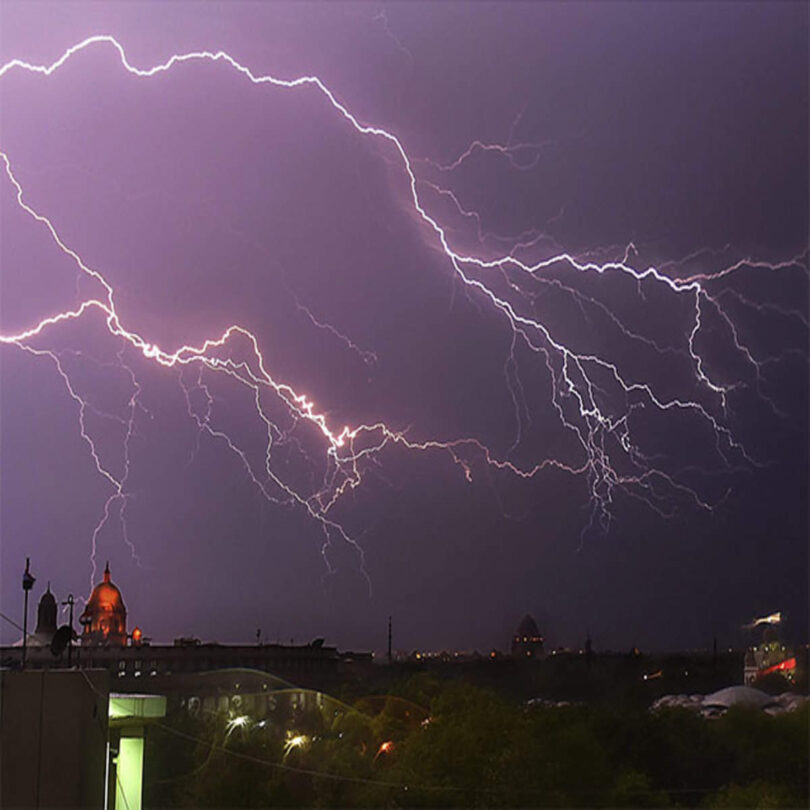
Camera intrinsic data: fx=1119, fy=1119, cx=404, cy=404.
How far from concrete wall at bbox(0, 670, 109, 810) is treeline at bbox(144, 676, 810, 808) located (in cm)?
946

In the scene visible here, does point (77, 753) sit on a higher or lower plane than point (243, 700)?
higher

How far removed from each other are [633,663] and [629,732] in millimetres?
19696

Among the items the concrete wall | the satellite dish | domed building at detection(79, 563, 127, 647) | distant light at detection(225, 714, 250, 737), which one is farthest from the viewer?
domed building at detection(79, 563, 127, 647)

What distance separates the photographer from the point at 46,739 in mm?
6559

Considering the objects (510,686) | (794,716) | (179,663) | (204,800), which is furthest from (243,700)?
(794,716)

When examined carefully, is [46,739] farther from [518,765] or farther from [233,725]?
[233,725]

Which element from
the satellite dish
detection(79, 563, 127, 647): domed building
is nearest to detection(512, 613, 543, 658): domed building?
detection(79, 563, 127, 647): domed building

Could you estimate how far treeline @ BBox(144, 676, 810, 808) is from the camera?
55.3ft

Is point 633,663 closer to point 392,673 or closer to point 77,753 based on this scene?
point 392,673

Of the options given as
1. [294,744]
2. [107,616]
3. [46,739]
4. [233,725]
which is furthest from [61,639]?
[107,616]

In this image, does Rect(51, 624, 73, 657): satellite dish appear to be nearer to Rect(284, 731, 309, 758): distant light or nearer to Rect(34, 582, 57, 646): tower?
Rect(284, 731, 309, 758): distant light

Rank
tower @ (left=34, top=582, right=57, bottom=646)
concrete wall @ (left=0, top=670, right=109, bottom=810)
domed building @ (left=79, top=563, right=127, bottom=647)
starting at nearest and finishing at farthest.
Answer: concrete wall @ (left=0, top=670, right=109, bottom=810), tower @ (left=34, top=582, right=57, bottom=646), domed building @ (left=79, top=563, right=127, bottom=647)

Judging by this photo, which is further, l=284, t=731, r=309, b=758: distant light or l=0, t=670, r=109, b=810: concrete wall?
l=284, t=731, r=309, b=758: distant light

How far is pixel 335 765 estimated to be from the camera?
20.2m
